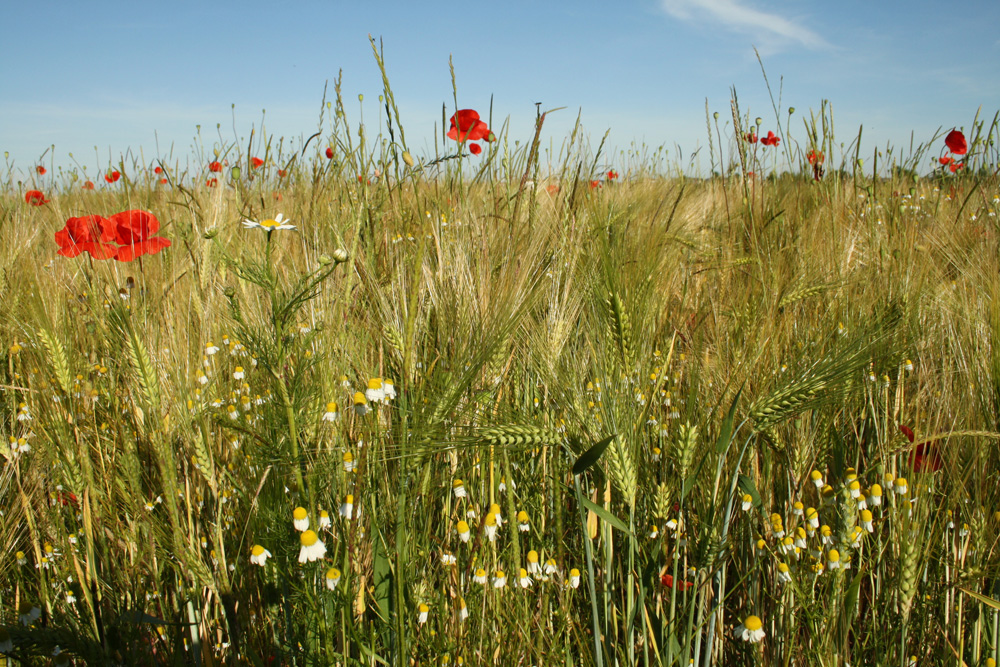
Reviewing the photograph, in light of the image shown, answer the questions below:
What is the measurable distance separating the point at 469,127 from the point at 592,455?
4.20 ft

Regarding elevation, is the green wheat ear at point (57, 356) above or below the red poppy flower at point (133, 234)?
below

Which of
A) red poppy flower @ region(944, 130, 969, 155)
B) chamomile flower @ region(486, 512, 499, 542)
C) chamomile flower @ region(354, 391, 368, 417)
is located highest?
red poppy flower @ region(944, 130, 969, 155)

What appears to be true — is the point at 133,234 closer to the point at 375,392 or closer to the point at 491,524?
the point at 375,392

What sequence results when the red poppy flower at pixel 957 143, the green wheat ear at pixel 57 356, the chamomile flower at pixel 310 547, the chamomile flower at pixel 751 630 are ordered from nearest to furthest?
1. the chamomile flower at pixel 310 547
2. the chamomile flower at pixel 751 630
3. the green wheat ear at pixel 57 356
4. the red poppy flower at pixel 957 143

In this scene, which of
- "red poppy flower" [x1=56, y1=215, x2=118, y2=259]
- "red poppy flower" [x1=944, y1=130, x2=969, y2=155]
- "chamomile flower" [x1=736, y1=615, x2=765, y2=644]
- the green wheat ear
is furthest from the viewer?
"red poppy flower" [x1=944, y1=130, x2=969, y2=155]

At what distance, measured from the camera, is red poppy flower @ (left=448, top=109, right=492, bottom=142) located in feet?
5.72

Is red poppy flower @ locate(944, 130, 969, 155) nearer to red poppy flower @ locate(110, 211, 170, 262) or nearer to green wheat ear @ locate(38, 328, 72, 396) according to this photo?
red poppy flower @ locate(110, 211, 170, 262)

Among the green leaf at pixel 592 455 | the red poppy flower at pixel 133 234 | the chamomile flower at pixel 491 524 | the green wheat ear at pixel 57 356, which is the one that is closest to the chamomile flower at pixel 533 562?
the chamomile flower at pixel 491 524

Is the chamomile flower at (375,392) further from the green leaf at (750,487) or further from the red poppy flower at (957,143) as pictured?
the red poppy flower at (957,143)

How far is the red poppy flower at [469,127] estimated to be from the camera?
174 cm

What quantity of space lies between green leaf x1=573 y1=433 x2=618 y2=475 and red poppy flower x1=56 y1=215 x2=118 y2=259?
5.10ft

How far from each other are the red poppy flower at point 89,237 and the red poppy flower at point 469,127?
1083 millimetres

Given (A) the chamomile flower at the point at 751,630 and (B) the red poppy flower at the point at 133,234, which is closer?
(A) the chamomile flower at the point at 751,630

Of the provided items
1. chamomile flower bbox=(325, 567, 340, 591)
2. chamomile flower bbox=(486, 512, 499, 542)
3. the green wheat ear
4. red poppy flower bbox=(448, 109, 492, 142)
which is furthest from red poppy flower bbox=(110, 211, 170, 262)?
chamomile flower bbox=(486, 512, 499, 542)
